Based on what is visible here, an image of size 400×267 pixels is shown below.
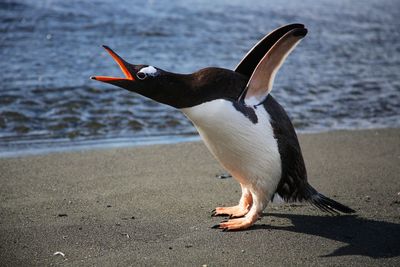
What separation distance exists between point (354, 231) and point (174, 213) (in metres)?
1.28

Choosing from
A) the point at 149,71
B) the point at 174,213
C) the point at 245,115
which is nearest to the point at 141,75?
the point at 149,71

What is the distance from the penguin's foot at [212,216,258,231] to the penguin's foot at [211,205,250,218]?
0.19 m

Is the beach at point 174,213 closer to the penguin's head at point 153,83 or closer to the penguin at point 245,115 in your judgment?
the penguin at point 245,115

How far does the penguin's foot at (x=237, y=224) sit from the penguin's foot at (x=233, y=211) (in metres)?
0.19

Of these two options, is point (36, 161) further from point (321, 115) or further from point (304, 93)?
point (304, 93)

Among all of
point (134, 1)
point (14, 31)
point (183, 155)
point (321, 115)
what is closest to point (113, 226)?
point (183, 155)

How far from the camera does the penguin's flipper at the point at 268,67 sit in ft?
13.0

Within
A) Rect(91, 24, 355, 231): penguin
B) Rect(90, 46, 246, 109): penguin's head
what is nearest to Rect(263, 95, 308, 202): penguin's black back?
Rect(91, 24, 355, 231): penguin

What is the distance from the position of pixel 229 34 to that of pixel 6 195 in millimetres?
9245

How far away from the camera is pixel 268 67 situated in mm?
4066

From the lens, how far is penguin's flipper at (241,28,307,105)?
3.96m

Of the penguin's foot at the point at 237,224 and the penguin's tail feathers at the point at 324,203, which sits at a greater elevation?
the penguin's tail feathers at the point at 324,203

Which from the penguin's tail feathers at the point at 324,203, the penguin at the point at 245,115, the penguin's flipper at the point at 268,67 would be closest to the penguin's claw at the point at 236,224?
the penguin at the point at 245,115

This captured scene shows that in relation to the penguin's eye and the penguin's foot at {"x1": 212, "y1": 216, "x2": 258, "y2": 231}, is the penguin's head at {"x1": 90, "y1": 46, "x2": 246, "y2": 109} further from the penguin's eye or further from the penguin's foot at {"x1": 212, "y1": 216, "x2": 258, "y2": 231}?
the penguin's foot at {"x1": 212, "y1": 216, "x2": 258, "y2": 231}
